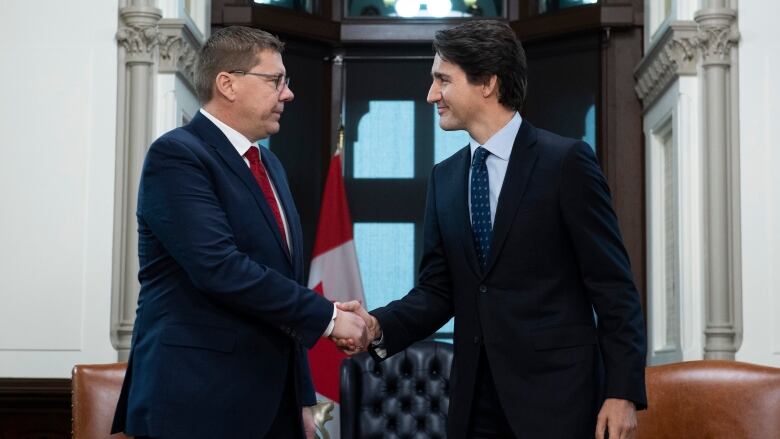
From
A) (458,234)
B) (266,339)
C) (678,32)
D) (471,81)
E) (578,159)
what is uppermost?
(678,32)

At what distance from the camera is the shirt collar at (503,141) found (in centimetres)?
307

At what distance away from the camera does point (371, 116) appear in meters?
6.40

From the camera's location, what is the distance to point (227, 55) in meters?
3.26

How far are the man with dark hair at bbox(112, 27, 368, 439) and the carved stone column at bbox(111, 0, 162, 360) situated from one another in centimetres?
196

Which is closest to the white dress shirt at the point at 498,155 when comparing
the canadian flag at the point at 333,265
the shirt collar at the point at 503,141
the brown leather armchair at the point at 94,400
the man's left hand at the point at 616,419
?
the shirt collar at the point at 503,141

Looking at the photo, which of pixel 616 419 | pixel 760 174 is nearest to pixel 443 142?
pixel 760 174

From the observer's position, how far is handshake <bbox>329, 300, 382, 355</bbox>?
10.4 feet

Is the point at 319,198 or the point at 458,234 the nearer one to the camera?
the point at 458,234

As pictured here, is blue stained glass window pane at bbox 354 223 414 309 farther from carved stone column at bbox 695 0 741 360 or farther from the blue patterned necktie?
the blue patterned necktie

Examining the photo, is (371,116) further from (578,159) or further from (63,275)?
(578,159)

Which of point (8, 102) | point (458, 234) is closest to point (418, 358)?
point (8, 102)

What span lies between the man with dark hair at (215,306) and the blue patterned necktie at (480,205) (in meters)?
0.43

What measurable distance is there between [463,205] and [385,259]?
327cm

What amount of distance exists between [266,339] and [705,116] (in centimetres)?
277
